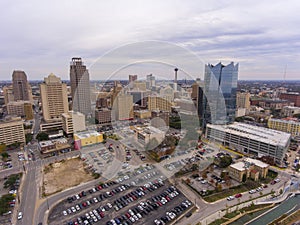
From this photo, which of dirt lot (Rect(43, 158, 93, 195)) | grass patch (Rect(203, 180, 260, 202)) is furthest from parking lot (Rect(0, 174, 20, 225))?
grass patch (Rect(203, 180, 260, 202))

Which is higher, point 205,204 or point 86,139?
point 86,139

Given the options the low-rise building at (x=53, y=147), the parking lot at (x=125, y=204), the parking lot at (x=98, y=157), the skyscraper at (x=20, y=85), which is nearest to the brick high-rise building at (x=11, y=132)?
the low-rise building at (x=53, y=147)

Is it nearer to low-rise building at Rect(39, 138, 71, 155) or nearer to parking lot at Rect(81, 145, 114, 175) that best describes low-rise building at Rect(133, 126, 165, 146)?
parking lot at Rect(81, 145, 114, 175)

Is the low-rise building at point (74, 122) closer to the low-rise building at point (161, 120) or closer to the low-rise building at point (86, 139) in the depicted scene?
the low-rise building at point (86, 139)

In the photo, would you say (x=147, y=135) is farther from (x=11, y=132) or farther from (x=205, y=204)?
(x=11, y=132)

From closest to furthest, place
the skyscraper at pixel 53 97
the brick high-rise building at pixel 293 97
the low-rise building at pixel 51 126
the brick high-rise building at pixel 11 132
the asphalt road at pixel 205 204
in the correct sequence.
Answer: the asphalt road at pixel 205 204 < the brick high-rise building at pixel 11 132 < the low-rise building at pixel 51 126 < the skyscraper at pixel 53 97 < the brick high-rise building at pixel 293 97

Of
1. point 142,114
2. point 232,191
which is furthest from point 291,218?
point 142,114
